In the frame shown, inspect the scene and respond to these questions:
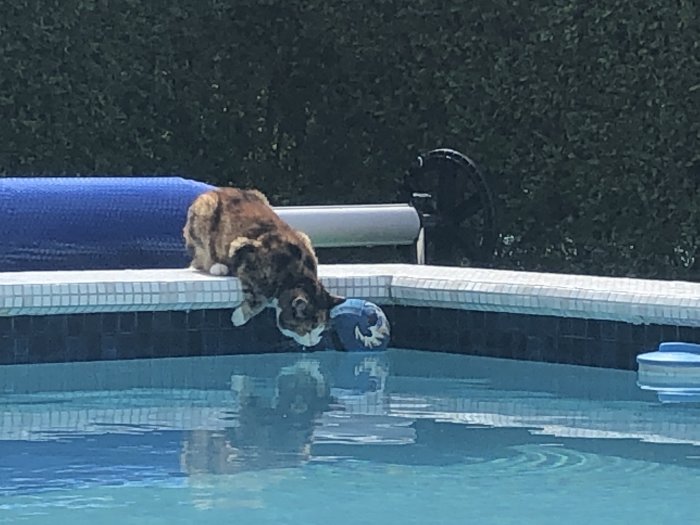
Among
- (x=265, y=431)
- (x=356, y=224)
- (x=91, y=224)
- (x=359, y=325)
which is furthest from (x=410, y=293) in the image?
(x=265, y=431)

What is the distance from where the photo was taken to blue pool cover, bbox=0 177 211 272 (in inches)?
315

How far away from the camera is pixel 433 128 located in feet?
35.6

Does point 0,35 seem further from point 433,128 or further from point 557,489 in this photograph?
point 557,489

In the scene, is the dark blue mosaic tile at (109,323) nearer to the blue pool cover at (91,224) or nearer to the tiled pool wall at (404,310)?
the tiled pool wall at (404,310)

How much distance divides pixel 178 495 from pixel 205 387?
2.08m

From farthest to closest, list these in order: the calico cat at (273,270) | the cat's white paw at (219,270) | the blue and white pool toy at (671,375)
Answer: the cat's white paw at (219,270) → the calico cat at (273,270) → the blue and white pool toy at (671,375)

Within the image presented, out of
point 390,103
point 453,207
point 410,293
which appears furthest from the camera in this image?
point 390,103

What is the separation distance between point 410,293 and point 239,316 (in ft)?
2.82

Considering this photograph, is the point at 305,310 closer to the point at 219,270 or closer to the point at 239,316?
the point at 239,316

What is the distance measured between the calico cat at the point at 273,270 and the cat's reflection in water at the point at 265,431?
0.26 meters

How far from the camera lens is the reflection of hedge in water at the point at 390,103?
32.0 feet

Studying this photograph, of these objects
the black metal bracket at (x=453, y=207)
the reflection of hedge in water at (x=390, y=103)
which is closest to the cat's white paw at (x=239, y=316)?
the black metal bracket at (x=453, y=207)

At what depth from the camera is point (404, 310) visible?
300 inches

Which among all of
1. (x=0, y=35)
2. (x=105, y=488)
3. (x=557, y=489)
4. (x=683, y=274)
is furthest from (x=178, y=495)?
(x=0, y=35)
